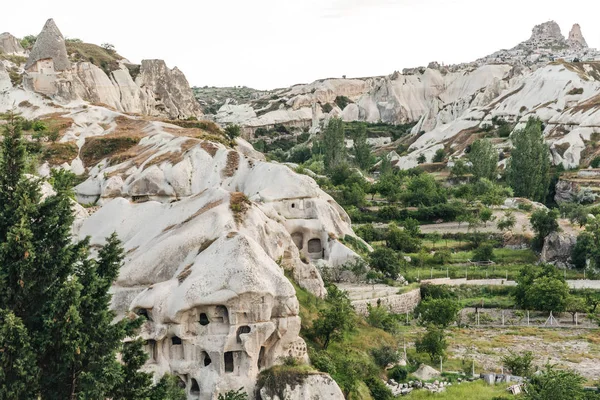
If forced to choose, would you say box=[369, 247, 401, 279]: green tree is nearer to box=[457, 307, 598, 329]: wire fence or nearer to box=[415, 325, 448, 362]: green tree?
box=[457, 307, 598, 329]: wire fence

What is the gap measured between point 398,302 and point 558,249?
1802cm

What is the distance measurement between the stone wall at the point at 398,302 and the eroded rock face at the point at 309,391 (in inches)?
685

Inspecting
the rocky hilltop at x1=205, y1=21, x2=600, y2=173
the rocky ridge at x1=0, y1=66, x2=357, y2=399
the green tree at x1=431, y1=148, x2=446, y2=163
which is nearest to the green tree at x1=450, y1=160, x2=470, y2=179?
the rocky hilltop at x1=205, y1=21, x2=600, y2=173

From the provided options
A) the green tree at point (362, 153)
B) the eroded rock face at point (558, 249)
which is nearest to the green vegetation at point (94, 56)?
the green tree at point (362, 153)

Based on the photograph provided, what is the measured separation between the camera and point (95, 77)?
100 meters

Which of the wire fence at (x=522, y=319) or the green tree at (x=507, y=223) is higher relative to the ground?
the green tree at (x=507, y=223)

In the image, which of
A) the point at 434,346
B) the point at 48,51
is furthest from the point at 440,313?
the point at 48,51

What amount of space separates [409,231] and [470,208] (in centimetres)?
1126

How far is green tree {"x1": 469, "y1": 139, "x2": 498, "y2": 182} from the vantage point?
3403 inches

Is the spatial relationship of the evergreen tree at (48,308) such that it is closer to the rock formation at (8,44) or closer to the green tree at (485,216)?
the green tree at (485,216)

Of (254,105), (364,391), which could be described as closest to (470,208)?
(364,391)

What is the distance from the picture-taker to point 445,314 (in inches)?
1597

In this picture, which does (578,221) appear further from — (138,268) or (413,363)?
(138,268)

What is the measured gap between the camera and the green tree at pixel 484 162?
86438mm
